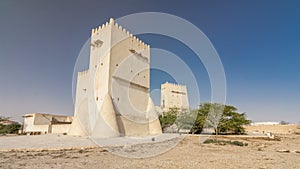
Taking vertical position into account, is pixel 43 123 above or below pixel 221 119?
below

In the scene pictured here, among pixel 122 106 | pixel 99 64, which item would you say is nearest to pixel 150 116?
pixel 122 106

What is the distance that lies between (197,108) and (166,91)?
22.1 metres

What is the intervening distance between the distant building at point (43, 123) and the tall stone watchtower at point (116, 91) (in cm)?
842

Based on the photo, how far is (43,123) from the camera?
116ft

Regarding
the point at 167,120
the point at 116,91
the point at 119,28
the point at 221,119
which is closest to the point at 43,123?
the point at 116,91

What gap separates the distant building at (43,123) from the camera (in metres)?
28.8

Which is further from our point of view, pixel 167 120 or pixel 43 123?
pixel 43 123

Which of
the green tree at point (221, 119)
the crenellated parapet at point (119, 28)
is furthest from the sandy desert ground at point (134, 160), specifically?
the green tree at point (221, 119)

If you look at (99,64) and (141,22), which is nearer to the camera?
(141,22)

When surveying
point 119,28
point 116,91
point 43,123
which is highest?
point 119,28

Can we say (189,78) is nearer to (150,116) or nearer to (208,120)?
(150,116)

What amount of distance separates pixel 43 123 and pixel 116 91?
22.4 meters

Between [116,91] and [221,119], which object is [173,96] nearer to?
[221,119]

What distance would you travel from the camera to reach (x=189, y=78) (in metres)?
22.0
